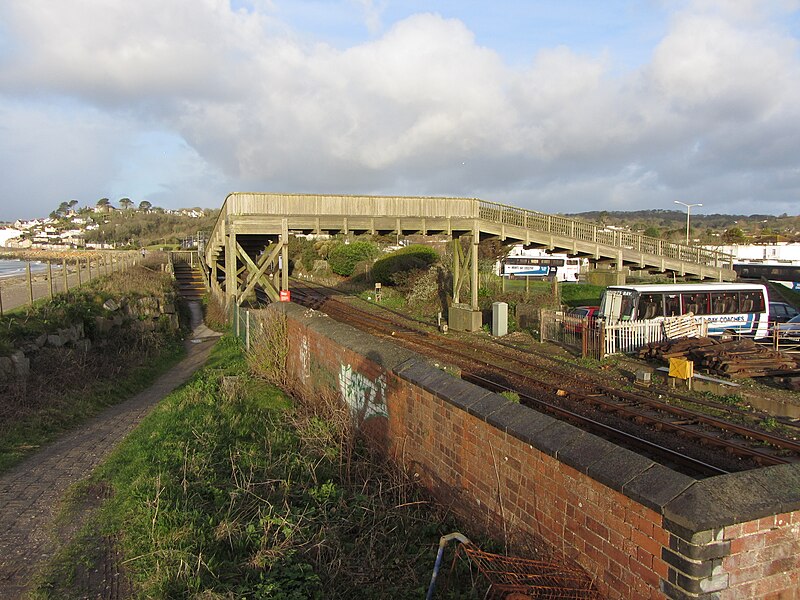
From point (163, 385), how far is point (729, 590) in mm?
12099

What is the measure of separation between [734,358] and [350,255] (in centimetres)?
3757

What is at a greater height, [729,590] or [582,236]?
[582,236]

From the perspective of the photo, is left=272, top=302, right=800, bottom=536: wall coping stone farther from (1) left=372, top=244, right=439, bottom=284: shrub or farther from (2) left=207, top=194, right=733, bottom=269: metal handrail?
(1) left=372, top=244, right=439, bottom=284: shrub

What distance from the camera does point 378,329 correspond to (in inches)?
894

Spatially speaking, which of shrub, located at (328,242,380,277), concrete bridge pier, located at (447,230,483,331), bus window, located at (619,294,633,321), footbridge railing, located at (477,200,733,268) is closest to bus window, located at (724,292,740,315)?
bus window, located at (619,294,633,321)

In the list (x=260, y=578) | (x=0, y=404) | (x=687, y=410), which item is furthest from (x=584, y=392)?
(x=0, y=404)

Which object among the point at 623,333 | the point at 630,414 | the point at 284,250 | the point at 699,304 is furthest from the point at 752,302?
the point at 284,250

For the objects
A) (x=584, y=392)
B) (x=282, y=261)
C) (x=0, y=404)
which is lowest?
(x=584, y=392)

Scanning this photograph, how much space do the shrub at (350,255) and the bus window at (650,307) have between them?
31.2 meters

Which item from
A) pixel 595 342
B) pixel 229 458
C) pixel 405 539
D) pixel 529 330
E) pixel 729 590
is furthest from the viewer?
pixel 529 330

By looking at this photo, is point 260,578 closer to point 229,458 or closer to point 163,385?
point 229,458

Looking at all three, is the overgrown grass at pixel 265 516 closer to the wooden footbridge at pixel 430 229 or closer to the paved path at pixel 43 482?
the paved path at pixel 43 482

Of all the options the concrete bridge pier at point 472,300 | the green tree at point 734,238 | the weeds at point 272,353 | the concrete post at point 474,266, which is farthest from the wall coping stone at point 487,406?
the green tree at point 734,238

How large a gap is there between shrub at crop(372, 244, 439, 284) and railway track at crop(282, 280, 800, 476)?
2054cm
